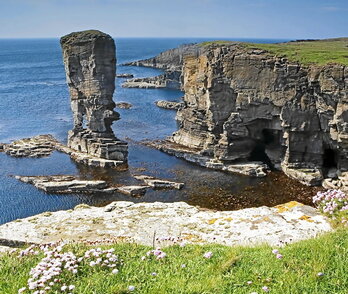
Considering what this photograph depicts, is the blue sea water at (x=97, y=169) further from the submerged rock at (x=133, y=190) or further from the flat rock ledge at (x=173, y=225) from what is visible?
the flat rock ledge at (x=173, y=225)

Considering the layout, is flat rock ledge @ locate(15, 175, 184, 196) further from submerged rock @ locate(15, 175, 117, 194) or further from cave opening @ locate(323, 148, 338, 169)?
cave opening @ locate(323, 148, 338, 169)

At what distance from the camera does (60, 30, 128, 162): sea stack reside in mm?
59547

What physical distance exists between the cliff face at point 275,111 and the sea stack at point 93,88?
43.7 feet

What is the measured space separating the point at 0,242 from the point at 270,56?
40.1 meters

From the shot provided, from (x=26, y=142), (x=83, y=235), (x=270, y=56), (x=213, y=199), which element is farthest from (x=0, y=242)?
(x=26, y=142)

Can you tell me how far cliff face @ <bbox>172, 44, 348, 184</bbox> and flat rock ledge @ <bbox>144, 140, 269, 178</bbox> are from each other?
1.41 m

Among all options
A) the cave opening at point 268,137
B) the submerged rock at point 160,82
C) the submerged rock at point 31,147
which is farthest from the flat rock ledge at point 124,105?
the cave opening at point 268,137

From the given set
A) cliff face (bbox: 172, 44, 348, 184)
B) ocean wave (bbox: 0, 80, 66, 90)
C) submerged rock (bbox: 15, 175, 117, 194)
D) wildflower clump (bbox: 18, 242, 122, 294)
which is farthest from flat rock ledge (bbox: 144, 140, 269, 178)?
ocean wave (bbox: 0, 80, 66, 90)

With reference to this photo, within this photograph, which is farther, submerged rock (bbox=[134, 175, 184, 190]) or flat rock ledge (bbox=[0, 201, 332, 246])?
submerged rock (bbox=[134, 175, 184, 190])

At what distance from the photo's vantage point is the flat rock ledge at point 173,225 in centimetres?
2011

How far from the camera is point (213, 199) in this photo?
1736 inches

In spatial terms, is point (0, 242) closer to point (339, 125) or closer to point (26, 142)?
point (339, 125)

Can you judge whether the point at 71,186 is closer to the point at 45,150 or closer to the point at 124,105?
the point at 45,150

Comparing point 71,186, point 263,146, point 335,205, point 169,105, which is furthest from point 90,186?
point 169,105
